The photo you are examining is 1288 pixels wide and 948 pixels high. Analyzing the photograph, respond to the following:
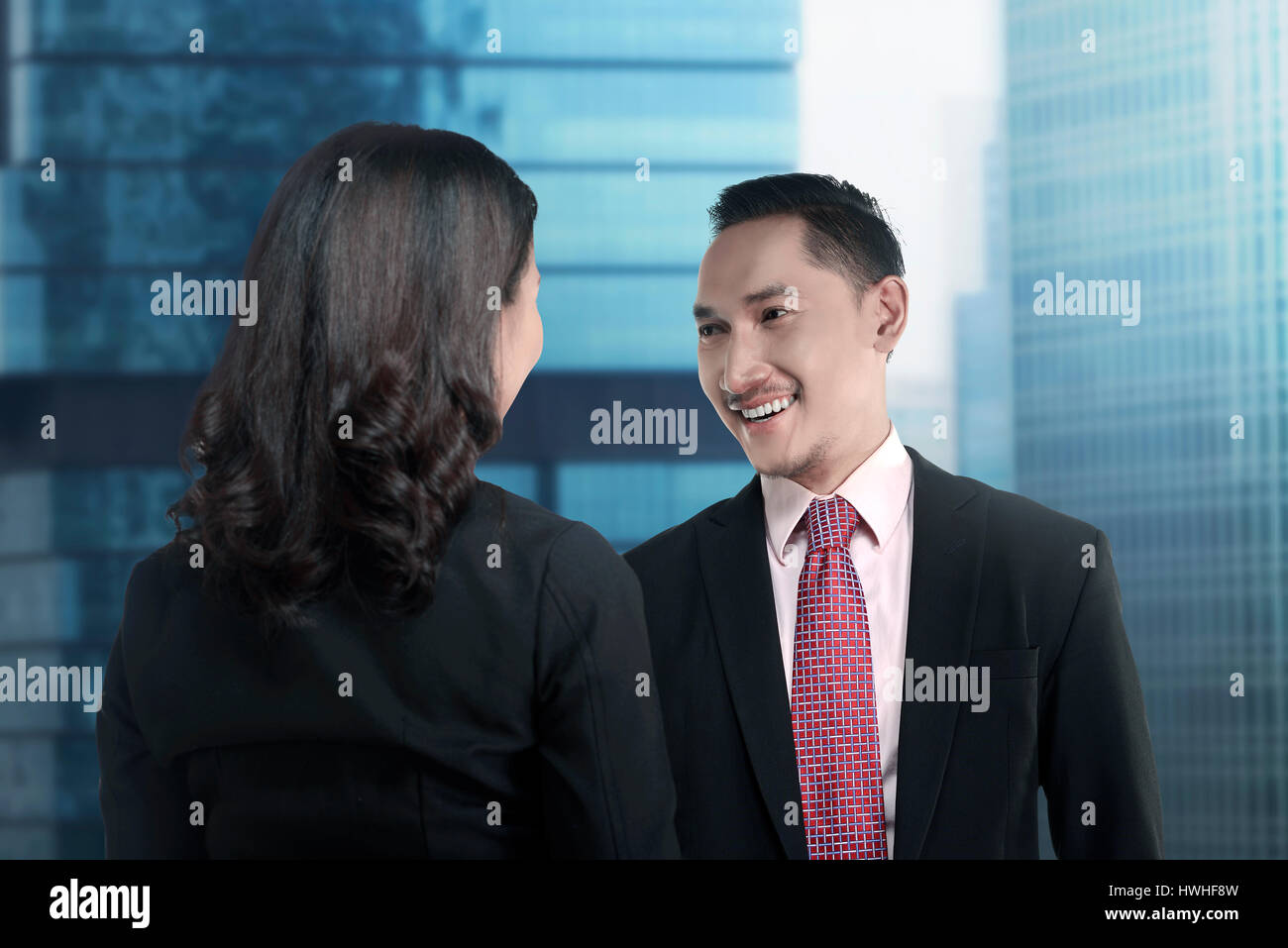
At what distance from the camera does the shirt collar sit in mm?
2248

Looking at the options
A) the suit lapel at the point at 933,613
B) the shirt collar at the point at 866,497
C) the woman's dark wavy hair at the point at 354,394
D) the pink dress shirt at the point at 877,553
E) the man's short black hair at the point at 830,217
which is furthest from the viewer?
the man's short black hair at the point at 830,217

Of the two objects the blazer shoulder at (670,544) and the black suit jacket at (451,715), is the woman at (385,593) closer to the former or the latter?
the black suit jacket at (451,715)

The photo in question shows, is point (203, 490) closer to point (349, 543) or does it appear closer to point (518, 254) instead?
point (349, 543)

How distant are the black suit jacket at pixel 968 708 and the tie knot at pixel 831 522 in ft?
0.38

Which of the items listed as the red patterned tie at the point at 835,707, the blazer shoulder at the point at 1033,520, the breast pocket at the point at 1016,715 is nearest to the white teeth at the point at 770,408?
the red patterned tie at the point at 835,707

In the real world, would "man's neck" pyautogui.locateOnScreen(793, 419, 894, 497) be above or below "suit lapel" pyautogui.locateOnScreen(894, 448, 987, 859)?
above

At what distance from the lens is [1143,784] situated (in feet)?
6.80

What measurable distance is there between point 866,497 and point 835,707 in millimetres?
442

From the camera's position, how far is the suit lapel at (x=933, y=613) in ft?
6.57

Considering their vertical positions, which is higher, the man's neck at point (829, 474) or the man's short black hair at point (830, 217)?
the man's short black hair at point (830, 217)

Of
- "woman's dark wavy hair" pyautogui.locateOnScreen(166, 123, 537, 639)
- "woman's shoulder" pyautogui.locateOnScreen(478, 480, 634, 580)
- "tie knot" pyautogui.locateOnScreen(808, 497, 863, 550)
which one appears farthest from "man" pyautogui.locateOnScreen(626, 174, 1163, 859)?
"woman's dark wavy hair" pyautogui.locateOnScreen(166, 123, 537, 639)

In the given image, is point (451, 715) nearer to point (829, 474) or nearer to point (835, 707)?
point (835, 707)

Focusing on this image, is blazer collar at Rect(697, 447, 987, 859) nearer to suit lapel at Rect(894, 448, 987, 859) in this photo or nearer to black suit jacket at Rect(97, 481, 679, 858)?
suit lapel at Rect(894, 448, 987, 859)
